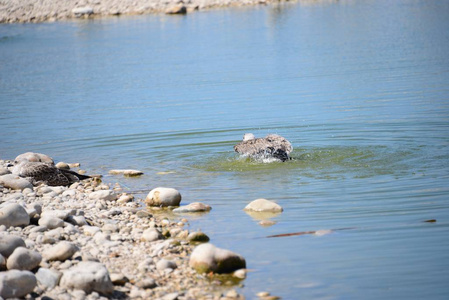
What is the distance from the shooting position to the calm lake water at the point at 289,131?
8422mm

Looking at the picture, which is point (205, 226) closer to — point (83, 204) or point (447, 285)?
point (83, 204)

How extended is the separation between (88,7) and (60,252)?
63769 mm

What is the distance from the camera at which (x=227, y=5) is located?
64.6 m

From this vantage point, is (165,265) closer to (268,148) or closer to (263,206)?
(263,206)

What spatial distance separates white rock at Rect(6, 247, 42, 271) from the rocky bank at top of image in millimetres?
11

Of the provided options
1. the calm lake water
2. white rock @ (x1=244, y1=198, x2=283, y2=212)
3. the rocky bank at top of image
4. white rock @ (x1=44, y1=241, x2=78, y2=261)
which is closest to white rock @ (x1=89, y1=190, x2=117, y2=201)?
the rocky bank at top of image

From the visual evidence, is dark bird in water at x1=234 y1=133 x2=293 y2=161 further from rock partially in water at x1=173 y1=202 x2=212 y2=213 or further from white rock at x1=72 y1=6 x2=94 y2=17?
white rock at x1=72 y1=6 x2=94 y2=17

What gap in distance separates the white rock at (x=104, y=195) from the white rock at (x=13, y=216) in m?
2.32

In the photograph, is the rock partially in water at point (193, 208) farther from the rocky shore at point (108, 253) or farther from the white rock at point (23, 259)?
the white rock at point (23, 259)

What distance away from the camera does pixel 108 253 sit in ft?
28.1

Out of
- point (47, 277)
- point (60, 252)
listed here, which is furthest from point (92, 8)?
point (47, 277)

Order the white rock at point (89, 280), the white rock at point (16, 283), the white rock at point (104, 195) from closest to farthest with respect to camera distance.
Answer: the white rock at point (16, 283) → the white rock at point (89, 280) → the white rock at point (104, 195)

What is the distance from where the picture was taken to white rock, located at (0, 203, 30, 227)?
9.08m

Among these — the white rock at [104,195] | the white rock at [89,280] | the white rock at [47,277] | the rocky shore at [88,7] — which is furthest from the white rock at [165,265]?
the rocky shore at [88,7]
